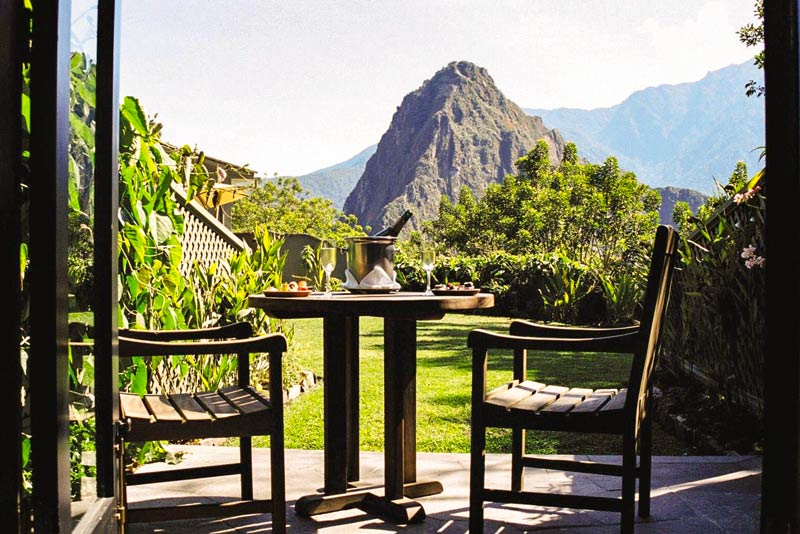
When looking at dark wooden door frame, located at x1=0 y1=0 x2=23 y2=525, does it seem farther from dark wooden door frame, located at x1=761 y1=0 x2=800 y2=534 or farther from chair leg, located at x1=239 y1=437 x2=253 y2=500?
chair leg, located at x1=239 y1=437 x2=253 y2=500

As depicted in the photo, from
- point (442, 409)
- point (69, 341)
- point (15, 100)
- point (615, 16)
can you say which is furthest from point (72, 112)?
point (615, 16)

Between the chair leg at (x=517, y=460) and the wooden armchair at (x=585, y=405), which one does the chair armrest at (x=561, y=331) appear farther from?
the chair leg at (x=517, y=460)

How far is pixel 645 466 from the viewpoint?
258 centimetres

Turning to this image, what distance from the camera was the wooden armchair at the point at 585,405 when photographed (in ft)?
7.00

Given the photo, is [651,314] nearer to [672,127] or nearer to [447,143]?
[447,143]

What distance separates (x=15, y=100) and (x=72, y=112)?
0.22 meters

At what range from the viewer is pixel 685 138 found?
144500 mm

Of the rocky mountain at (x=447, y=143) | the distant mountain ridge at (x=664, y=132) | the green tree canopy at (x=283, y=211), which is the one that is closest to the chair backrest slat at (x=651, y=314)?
the green tree canopy at (x=283, y=211)

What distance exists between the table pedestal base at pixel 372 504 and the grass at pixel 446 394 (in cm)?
122

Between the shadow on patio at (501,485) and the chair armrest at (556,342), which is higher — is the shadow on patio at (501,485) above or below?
below

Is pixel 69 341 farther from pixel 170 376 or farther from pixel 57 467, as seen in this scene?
pixel 170 376

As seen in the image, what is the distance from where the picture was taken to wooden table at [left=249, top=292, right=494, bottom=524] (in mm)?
2607

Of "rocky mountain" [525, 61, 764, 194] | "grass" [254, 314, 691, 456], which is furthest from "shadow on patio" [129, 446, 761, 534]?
"rocky mountain" [525, 61, 764, 194]

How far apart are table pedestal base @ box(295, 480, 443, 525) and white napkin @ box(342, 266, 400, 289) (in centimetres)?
77
